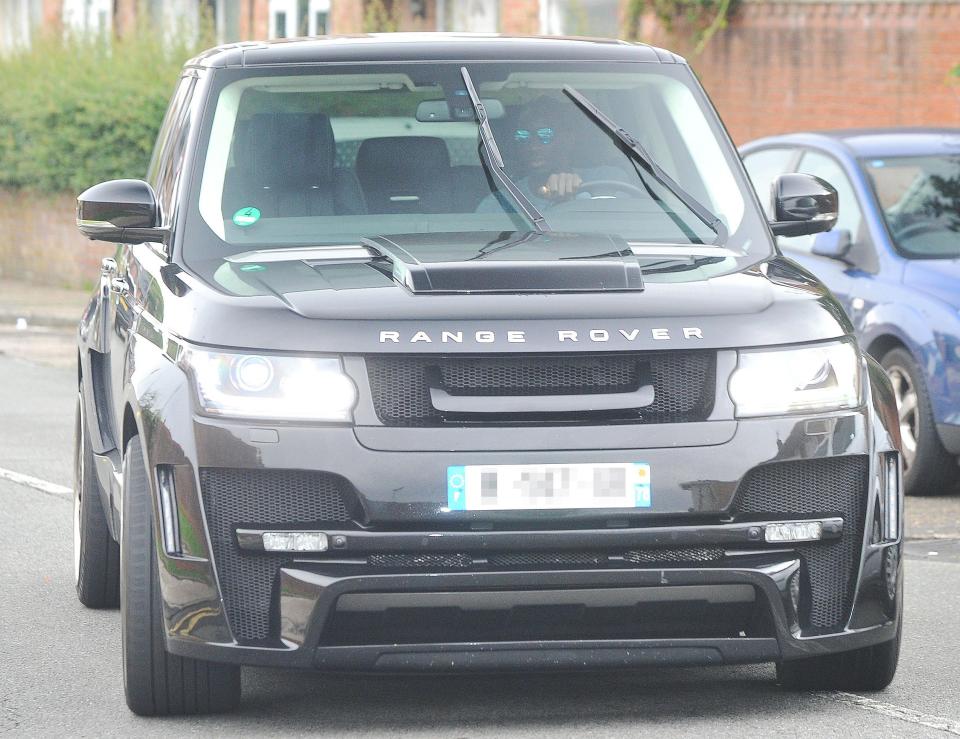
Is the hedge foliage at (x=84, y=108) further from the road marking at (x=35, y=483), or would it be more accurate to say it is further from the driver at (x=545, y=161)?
the driver at (x=545, y=161)

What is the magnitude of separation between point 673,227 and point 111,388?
5.96 ft

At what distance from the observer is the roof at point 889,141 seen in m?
11.2

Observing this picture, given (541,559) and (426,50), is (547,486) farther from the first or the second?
(426,50)

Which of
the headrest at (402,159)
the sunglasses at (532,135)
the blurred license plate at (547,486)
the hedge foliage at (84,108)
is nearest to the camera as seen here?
the blurred license plate at (547,486)

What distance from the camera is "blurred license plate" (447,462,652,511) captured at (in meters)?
4.98

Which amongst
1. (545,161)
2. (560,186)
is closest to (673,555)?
(560,186)

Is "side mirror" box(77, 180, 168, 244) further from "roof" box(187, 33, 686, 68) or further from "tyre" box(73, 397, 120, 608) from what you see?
"tyre" box(73, 397, 120, 608)

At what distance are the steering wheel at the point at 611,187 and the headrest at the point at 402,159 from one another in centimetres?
42

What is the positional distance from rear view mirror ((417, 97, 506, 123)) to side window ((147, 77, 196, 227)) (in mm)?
723

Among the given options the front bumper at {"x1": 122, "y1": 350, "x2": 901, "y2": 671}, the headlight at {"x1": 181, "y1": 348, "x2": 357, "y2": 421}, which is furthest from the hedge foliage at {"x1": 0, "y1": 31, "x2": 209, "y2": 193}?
the front bumper at {"x1": 122, "y1": 350, "x2": 901, "y2": 671}

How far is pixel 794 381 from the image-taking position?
5207mm

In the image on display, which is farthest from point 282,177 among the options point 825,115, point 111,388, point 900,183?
point 825,115

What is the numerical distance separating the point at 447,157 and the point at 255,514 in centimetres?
165

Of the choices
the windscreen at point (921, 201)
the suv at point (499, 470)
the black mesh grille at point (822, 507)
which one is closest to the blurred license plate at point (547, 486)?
the suv at point (499, 470)
